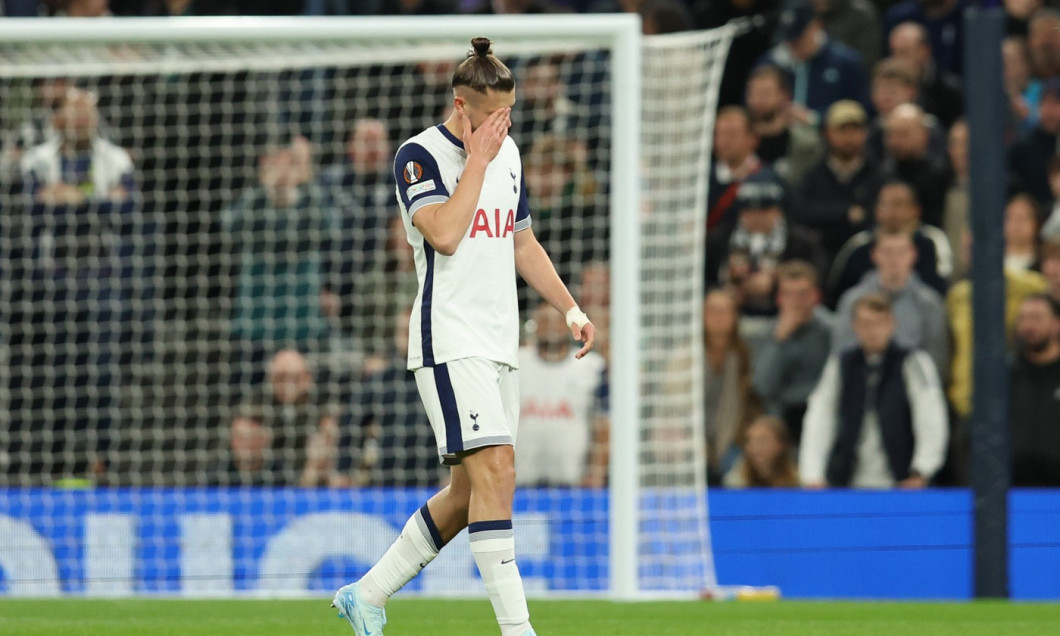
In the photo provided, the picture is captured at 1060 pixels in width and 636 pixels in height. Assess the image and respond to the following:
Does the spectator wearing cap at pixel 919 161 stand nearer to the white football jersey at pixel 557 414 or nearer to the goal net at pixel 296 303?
the goal net at pixel 296 303

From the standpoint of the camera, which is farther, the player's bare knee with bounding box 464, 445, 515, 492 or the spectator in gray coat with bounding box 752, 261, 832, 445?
the spectator in gray coat with bounding box 752, 261, 832, 445

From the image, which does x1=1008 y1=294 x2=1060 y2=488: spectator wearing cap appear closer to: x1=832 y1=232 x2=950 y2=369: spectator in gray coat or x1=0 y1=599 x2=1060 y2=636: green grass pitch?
x1=832 y1=232 x2=950 y2=369: spectator in gray coat

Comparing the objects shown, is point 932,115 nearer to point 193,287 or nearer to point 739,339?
point 739,339

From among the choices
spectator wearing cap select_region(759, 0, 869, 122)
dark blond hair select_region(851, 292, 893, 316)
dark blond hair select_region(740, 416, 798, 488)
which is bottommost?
dark blond hair select_region(740, 416, 798, 488)

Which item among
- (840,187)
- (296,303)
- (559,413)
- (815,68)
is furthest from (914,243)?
(296,303)

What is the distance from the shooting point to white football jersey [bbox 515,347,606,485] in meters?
9.26

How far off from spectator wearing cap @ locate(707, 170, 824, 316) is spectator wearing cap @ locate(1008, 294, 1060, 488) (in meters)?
1.59

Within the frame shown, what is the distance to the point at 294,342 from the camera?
9.91 metres

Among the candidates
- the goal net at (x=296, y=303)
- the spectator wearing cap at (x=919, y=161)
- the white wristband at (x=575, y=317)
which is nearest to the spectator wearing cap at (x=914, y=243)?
the spectator wearing cap at (x=919, y=161)

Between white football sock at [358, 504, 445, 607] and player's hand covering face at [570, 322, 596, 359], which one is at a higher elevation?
player's hand covering face at [570, 322, 596, 359]

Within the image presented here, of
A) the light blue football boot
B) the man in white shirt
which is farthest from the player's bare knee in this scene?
the man in white shirt

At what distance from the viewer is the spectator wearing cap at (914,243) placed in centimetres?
956

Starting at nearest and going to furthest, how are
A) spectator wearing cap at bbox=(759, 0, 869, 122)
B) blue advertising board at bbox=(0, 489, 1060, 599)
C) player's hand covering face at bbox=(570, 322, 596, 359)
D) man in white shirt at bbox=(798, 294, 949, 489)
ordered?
player's hand covering face at bbox=(570, 322, 596, 359), blue advertising board at bbox=(0, 489, 1060, 599), man in white shirt at bbox=(798, 294, 949, 489), spectator wearing cap at bbox=(759, 0, 869, 122)

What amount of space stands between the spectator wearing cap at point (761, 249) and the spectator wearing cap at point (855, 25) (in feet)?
5.26
